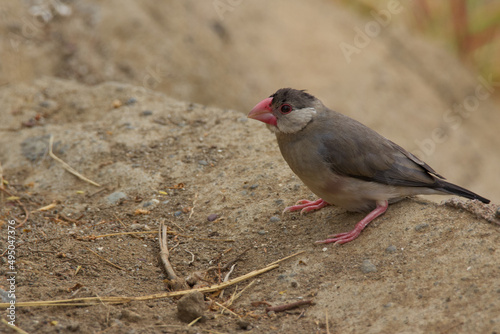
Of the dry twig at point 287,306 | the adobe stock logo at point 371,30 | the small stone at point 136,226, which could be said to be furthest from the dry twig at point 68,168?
the adobe stock logo at point 371,30

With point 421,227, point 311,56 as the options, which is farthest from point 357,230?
point 311,56

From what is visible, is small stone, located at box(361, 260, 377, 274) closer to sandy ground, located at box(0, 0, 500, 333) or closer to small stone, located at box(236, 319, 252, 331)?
sandy ground, located at box(0, 0, 500, 333)

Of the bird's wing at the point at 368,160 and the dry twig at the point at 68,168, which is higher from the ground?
the bird's wing at the point at 368,160

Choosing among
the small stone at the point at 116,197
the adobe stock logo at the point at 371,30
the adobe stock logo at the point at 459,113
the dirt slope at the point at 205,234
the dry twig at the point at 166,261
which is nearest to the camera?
the dirt slope at the point at 205,234

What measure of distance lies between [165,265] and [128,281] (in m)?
0.30

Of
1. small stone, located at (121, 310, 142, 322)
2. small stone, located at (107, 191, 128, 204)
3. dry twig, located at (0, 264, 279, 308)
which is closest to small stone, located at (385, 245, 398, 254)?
dry twig, located at (0, 264, 279, 308)

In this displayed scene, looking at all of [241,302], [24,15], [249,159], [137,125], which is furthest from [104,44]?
[241,302]

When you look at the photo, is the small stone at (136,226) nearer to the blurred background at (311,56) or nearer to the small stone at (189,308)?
the small stone at (189,308)

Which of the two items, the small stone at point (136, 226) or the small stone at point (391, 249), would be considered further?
the small stone at point (136, 226)

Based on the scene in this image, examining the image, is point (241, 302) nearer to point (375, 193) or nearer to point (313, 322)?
point (313, 322)

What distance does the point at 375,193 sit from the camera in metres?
4.13

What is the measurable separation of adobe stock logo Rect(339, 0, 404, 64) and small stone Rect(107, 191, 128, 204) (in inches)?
247

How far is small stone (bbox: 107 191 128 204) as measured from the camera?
16.2 ft

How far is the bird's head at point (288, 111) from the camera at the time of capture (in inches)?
171
